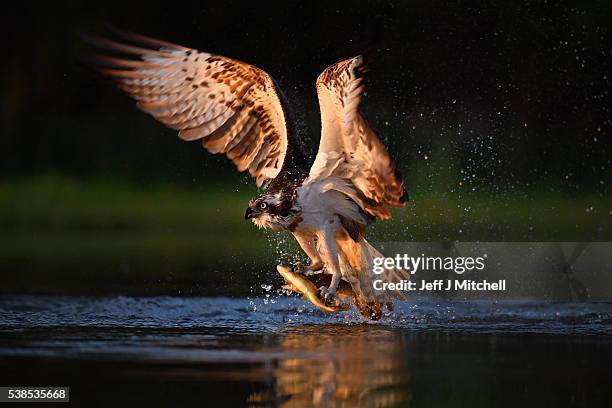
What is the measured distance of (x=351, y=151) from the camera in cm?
928

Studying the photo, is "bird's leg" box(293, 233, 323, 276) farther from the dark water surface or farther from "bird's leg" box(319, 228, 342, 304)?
the dark water surface

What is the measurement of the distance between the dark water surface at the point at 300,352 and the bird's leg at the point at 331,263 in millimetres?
217

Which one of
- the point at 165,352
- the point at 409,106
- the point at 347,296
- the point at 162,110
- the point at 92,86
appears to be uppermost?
the point at 92,86

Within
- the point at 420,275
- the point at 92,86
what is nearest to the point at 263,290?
the point at 420,275

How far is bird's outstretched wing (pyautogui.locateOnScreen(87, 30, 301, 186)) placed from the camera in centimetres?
1023

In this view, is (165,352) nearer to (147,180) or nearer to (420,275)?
(420,275)

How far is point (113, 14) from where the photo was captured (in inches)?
902

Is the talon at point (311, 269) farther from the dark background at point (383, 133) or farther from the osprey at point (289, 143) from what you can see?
the dark background at point (383, 133)

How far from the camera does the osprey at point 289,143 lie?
916 centimetres

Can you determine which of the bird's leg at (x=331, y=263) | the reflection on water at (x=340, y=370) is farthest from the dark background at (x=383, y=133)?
the reflection on water at (x=340, y=370)

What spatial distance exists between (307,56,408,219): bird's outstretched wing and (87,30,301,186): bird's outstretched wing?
70 cm

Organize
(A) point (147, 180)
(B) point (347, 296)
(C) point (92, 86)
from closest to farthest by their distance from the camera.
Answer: (B) point (347, 296)
(A) point (147, 180)
(C) point (92, 86)

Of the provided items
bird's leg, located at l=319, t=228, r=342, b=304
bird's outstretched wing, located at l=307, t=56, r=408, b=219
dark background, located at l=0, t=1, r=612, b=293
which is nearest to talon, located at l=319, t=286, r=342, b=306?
bird's leg, located at l=319, t=228, r=342, b=304

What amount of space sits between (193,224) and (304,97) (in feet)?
7.80
